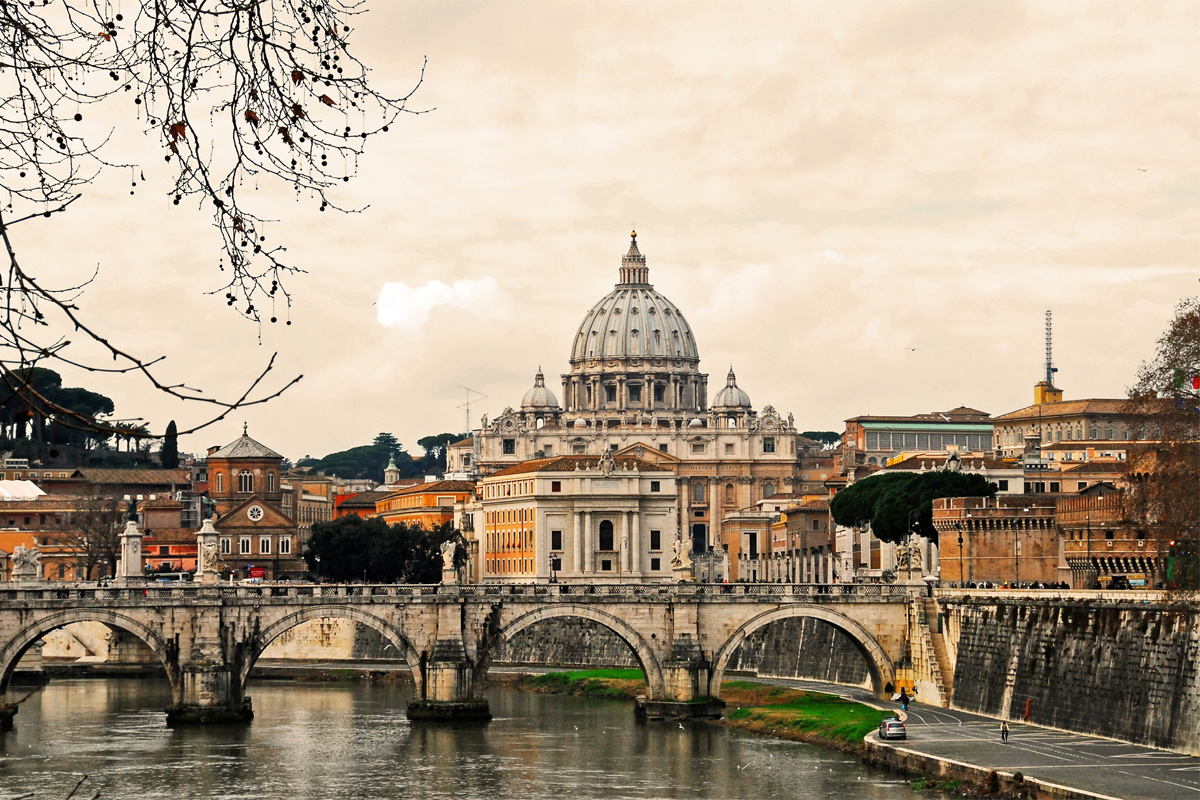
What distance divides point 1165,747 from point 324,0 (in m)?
34.5

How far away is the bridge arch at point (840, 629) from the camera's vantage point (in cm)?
6141

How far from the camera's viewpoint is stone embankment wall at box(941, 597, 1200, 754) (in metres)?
40.7

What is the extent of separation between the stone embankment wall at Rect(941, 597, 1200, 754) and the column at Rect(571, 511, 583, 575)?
58031mm

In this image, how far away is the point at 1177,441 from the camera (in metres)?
39.6

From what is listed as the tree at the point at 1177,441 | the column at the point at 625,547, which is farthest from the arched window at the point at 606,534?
the tree at the point at 1177,441

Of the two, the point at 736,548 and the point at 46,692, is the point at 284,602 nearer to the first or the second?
the point at 46,692

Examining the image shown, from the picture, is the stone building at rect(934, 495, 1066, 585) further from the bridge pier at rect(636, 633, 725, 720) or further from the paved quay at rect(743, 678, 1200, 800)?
the paved quay at rect(743, 678, 1200, 800)

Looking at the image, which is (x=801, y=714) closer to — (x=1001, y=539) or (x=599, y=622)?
(x=599, y=622)

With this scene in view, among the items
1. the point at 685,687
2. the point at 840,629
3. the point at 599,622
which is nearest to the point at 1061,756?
the point at 840,629

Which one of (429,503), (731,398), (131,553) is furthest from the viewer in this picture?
(731,398)

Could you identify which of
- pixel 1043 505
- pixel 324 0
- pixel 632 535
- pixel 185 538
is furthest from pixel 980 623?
pixel 185 538

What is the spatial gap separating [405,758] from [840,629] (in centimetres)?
1661

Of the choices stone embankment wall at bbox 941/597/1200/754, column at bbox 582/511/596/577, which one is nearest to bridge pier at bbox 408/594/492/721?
stone embankment wall at bbox 941/597/1200/754

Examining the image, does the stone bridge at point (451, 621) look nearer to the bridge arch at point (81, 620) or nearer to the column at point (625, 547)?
the bridge arch at point (81, 620)
